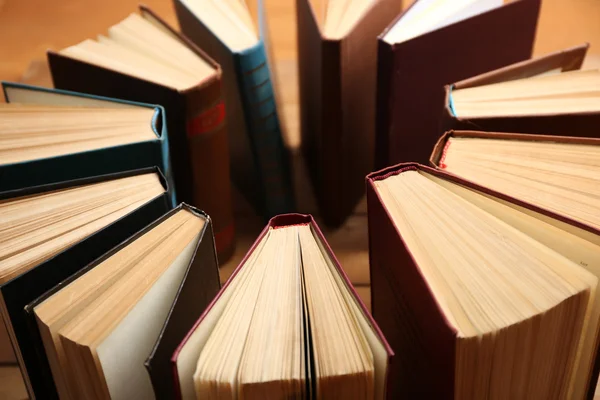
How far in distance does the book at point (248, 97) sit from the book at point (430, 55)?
0.51 feet

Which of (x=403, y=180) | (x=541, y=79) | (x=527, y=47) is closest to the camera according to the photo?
(x=403, y=180)

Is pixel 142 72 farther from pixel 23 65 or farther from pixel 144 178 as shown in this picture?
pixel 23 65

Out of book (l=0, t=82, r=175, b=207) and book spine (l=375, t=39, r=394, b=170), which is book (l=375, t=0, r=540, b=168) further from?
book (l=0, t=82, r=175, b=207)

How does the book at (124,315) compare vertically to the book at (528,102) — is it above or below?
below

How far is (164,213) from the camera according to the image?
57 cm

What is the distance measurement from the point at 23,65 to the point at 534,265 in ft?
3.81

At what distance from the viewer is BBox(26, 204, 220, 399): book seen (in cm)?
41

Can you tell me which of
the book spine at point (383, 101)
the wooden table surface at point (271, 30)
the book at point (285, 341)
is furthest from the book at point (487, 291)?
the wooden table surface at point (271, 30)

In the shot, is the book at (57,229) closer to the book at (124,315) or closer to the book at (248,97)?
the book at (124,315)

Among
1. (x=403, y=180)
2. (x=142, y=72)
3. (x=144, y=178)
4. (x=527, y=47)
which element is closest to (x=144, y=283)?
(x=144, y=178)

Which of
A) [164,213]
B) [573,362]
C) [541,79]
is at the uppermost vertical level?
[541,79]

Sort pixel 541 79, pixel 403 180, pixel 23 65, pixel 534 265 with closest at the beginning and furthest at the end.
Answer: pixel 534 265 < pixel 403 180 < pixel 541 79 < pixel 23 65

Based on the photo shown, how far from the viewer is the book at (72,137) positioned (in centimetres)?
56

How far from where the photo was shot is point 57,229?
501 millimetres
